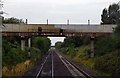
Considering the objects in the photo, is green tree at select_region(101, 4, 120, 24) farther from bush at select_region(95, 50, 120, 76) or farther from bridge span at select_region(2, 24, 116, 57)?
bush at select_region(95, 50, 120, 76)

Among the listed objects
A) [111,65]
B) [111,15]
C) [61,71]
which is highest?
[111,15]

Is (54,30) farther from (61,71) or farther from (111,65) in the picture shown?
(111,65)

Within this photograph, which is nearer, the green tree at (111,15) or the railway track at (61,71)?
the railway track at (61,71)

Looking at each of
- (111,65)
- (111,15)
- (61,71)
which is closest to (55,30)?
(61,71)

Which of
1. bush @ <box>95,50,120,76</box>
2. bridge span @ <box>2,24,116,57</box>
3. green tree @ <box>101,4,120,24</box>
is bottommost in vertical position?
bush @ <box>95,50,120,76</box>

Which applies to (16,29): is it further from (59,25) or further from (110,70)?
(110,70)

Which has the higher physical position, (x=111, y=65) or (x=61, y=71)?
(x=111, y=65)

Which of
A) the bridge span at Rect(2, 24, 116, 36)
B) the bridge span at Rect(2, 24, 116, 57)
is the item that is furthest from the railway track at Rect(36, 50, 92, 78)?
the bridge span at Rect(2, 24, 116, 36)

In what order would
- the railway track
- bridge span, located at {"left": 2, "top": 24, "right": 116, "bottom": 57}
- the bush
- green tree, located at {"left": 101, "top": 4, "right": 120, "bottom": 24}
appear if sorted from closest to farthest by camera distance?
the bush → the railway track → bridge span, located at {"left": 2, "top": 24, "right": 116, "bottom": 57} → green tree, located at {"left": 101, "top": 4, "right": 120, "bottom": 24}

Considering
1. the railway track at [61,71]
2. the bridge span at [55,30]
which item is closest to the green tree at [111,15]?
the bridge span at [55,30]

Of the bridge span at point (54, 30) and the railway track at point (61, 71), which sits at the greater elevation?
the bridge span at point (54, 30)

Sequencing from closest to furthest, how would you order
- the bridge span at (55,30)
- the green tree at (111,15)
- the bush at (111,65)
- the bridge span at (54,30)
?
1. the bush at (111,65)
2. the bridge span at (54,30)
3. the bridge span at (55,30)
4. the green tree at (111,15)

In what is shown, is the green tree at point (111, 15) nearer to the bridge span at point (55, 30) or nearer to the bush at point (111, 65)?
the bridge span at point (55, 30)

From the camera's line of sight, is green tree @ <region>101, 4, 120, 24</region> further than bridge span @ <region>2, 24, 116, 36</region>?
Yes
